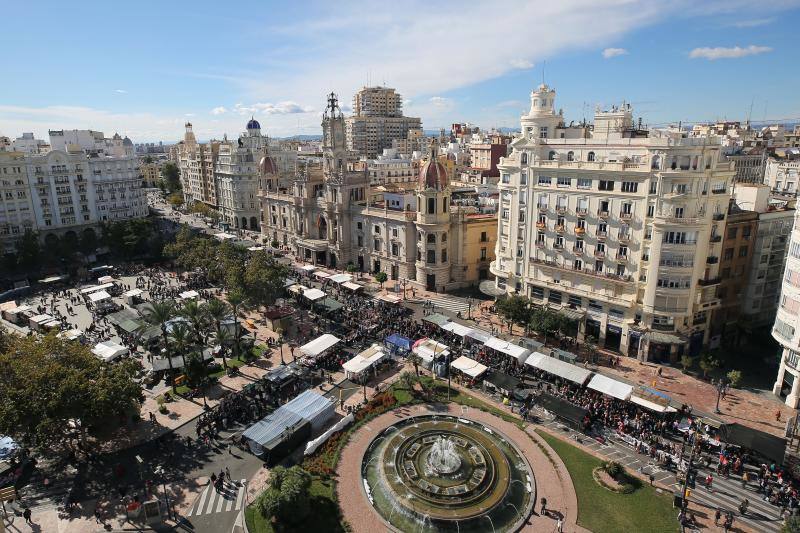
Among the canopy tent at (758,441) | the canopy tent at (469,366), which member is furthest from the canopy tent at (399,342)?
the canopy tent at (758,441)

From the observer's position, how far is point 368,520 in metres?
33.6

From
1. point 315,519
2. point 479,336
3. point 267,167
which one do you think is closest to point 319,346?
point 479,336

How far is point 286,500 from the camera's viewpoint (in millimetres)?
31000

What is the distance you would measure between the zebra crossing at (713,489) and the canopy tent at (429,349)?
16142 millimetres

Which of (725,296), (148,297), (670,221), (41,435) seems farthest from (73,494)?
(725,296)

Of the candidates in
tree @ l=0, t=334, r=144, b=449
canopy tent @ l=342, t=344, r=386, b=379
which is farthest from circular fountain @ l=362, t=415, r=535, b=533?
tree @ l=0, t=334, r=144, b=449

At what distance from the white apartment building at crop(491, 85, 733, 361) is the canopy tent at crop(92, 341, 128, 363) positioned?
49.4 m

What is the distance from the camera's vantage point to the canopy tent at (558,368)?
48.2 meters

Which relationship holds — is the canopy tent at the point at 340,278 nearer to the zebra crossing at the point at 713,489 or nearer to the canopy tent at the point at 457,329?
the canopy tent at the point at 457,329

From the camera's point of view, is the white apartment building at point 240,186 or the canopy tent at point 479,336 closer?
the canopy tent at point 479,336

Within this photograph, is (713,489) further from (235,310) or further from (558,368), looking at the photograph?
(235,310)

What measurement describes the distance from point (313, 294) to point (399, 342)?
60.6 ft

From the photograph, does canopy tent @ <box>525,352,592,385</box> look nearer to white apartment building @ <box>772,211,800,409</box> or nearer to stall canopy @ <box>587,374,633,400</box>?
stall canopy @ <box>587,374,633,400</box>

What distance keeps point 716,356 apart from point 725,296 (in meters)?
8.86
